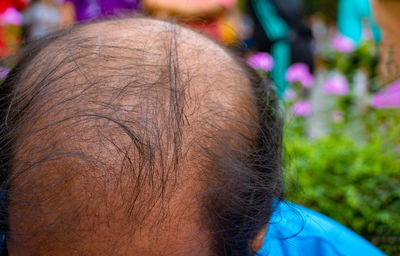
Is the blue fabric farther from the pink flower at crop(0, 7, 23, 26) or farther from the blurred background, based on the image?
the pink flower at crop(0, 7, 23, 26)

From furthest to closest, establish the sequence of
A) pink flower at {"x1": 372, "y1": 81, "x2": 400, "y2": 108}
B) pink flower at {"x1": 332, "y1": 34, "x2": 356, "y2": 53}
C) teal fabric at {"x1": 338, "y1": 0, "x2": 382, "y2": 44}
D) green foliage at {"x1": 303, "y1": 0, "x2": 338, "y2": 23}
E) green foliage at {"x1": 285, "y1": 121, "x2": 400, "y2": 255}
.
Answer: green foliage at {"x1": 303, "y1": 0, "x2": 338, "y2": 23} → pink flower at {"x1": 332, "y1": 34, "x2": 356, "y2": 53} → teal fabric at {"x1": 338, "y1": 0, "x2": 382, "y2": 44} → pink flower at {"x1": 372, "y1": 81, "x2": 400, "y2": 108} → green foliage at {"x1": 285, "y1": 121, "x2": 400, "y2": 255}

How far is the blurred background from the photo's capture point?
1.75m

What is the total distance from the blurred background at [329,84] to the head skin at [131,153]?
0.40m

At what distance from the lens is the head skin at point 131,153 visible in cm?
83

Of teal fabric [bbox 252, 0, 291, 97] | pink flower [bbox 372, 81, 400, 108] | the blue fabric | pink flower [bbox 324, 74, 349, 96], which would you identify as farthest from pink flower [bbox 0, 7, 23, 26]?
the blue fabric

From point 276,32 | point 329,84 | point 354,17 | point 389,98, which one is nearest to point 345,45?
point 354,17

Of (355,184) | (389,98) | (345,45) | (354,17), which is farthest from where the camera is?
(345,45)

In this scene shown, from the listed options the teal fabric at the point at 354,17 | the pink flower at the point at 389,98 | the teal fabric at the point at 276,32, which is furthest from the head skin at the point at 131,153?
the teal fabric at the point at 276,32

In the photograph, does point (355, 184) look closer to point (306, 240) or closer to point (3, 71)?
point (306, 240)

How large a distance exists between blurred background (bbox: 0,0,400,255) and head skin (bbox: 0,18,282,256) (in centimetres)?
40

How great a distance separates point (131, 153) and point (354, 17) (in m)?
2.93

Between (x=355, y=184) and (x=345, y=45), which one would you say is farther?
(x=345, y=45)

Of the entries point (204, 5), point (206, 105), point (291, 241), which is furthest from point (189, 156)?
point (204, 5)

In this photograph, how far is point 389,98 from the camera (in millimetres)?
2244
